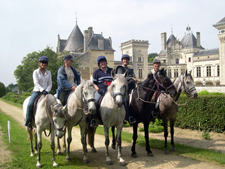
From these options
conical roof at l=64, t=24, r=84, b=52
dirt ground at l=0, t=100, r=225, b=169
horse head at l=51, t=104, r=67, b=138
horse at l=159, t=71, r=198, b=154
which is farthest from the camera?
conical roof at l=64, t=24, r=84, b=52

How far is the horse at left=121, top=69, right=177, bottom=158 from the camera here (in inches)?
245

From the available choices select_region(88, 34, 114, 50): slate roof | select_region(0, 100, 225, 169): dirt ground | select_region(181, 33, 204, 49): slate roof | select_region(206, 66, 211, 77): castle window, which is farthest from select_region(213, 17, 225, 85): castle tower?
select_region(0, 100, 225, 169): dirt ground

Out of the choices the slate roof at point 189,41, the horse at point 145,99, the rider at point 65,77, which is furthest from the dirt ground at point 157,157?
the slate roof at point 189,41

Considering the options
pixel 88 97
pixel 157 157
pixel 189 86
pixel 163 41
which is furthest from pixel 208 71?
pixel 88 97

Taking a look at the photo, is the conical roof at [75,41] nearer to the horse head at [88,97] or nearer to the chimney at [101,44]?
the chimney at [101,44]

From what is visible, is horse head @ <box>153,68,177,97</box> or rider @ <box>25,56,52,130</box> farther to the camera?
horse head @ <box>153,68,177,97</box>

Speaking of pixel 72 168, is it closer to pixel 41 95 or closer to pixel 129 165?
pixel 129 165

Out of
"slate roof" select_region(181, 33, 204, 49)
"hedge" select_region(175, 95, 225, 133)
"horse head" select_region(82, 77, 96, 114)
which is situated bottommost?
"hedge" select_region(175, 95, 225, 133)

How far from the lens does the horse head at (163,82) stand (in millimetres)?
6434

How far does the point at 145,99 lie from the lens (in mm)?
6250

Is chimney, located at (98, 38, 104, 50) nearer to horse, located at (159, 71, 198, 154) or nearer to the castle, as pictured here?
the castle

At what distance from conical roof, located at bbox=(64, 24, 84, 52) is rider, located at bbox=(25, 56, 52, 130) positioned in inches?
1633

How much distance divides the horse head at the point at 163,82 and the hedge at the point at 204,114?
139 inches

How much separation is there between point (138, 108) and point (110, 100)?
1234mm
